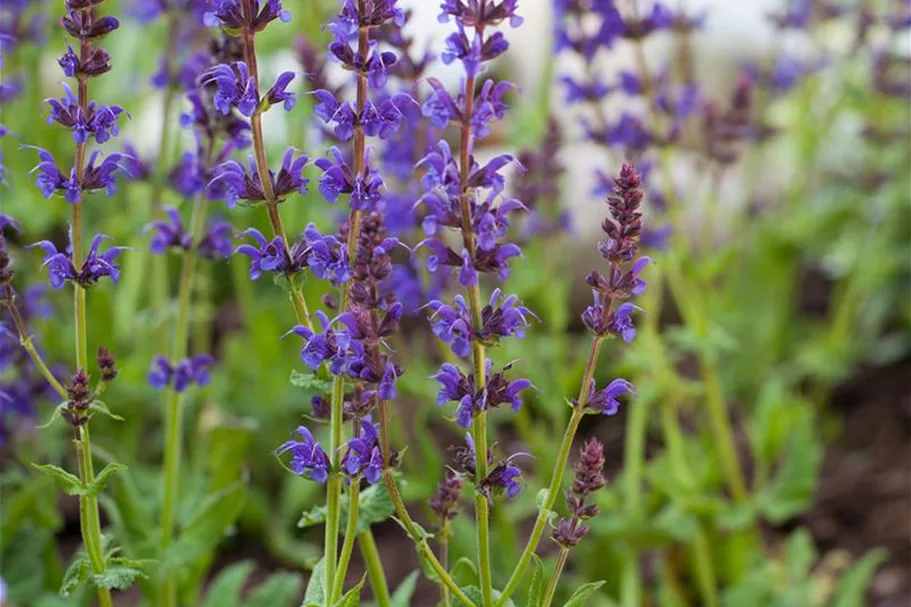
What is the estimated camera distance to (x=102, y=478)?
1819 mm

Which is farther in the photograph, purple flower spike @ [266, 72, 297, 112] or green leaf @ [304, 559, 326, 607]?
green leaf @ [304, 559, 326, 607]

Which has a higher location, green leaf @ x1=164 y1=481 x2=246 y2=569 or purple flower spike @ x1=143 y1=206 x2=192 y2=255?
purple flower spike @ x1=143 y1=206 x2=192 y2=255

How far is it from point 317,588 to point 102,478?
14.8 inches

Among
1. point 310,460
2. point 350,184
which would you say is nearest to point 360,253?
point 350,184

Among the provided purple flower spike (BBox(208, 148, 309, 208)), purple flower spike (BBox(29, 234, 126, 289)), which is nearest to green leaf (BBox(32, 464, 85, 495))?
purple flower spike (BBox(29, 234, 126, 289))

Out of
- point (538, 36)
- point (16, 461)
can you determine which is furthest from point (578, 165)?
point (16, 461)

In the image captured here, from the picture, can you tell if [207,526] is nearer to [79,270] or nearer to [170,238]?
[170,238]

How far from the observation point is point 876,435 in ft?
13.9

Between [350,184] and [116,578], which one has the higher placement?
[350,184]

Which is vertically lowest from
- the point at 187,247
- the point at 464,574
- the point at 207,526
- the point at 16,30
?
the point at 207,526

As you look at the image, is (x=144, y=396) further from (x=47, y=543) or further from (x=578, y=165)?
(x=578, y=165)

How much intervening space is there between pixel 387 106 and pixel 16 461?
1921mm

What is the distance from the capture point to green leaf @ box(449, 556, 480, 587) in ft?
6.47

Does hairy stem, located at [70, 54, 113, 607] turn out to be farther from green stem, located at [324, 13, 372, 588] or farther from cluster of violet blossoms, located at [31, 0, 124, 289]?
green stem, located at [324, 13, 372, 588]
